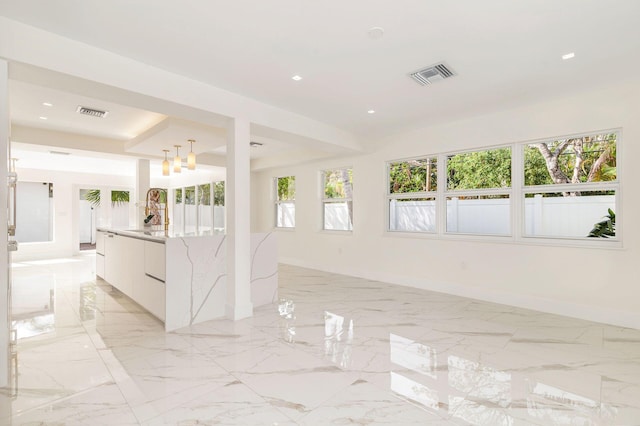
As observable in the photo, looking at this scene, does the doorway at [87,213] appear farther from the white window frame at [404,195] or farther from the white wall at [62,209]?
the white window frame at [404,195]

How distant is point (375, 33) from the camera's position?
8.39ft

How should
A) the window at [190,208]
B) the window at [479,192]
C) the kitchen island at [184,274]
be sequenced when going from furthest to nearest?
the window at [190,208]
the window at [479,192]
the kitchen island at [184,274]

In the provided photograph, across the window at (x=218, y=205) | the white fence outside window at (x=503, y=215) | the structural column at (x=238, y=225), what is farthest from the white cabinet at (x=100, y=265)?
the white fence outside window at (x=503, y=215)

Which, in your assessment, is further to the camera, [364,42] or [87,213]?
[87,213]

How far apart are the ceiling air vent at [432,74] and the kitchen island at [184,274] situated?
2.64 meters

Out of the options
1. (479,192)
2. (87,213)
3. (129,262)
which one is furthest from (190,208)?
(479,192)

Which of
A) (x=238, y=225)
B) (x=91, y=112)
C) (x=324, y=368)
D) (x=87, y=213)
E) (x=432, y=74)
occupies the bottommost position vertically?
(x=324, y=368)

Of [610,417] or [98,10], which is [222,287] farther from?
[610,417]

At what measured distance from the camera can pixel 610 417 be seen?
6.27 feet

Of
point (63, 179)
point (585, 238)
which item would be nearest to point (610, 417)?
point (585, 238)

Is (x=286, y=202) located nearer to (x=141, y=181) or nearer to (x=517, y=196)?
(x=141, y=181)

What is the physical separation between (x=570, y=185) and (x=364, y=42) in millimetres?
3195

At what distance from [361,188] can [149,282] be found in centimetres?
401

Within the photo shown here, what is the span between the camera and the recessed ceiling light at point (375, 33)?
2.51 m
